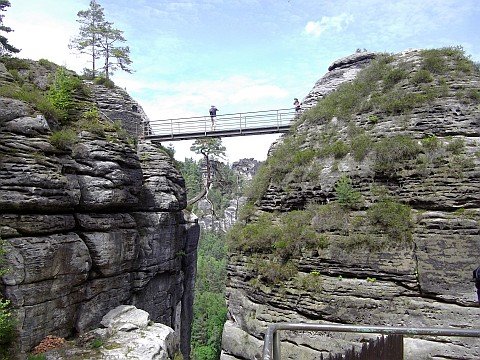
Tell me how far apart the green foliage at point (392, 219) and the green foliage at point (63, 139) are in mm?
12738

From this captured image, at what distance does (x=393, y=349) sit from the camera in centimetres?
366

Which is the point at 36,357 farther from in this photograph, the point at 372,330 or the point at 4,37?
the point at 4,37

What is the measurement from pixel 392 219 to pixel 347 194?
1.55 meters

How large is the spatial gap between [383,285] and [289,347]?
117 inches

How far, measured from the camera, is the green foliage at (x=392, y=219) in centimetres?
964

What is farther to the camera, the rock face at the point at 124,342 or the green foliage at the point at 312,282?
the rock face at the point at 124,342

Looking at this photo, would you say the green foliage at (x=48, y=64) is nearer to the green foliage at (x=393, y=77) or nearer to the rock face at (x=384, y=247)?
the rock face at (x=384, y=247)

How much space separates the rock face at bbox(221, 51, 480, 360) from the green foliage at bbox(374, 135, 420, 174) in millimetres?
45

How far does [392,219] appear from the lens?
9.91 meters

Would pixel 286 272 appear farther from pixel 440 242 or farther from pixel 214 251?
pixel 214 251

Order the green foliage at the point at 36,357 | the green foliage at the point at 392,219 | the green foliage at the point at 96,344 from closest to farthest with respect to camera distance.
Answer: the green foliage at the point at 392,219
the green foliage at the point at 36,357
the green foliage at the point at 96,344

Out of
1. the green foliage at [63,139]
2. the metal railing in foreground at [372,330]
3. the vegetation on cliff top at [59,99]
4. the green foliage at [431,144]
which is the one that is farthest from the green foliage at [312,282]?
the vegetation on cliff top at [59,99]

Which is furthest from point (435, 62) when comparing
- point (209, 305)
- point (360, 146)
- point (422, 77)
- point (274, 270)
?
point (209, 305)

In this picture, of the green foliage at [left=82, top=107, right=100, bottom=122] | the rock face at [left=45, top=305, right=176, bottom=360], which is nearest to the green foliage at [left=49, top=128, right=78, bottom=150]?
the green foliage at [left=82, top=107, right=100, bottom=122]
